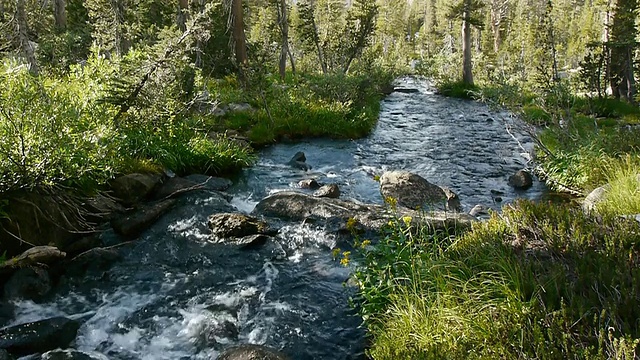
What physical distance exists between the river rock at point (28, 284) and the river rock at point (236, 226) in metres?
2.68

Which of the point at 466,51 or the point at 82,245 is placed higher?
the point at 466,51

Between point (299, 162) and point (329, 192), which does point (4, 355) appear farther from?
point (299, 162)

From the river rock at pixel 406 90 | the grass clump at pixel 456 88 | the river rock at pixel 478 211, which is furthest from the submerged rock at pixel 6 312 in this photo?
the river rock at pixel 406 90

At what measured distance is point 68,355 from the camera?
15.2ft

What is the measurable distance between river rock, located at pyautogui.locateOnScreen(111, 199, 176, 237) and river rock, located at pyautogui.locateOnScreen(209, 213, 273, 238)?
114cm

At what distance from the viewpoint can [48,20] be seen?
108 ft

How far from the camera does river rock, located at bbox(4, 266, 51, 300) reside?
5.54 metres

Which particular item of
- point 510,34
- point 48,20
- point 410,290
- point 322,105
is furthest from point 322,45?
point 510,34

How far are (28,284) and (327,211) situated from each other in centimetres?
486

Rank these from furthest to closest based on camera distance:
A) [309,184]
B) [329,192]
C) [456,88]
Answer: [456,88] → [309,184] → [329,192]

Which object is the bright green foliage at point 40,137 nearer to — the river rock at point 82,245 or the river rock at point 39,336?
the river rock at point 82,245

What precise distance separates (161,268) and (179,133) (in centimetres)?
549

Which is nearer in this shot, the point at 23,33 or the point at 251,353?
the point at 251,353

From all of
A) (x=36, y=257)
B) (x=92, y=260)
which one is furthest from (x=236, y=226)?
(x=36, y=257)
